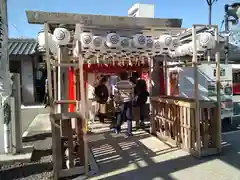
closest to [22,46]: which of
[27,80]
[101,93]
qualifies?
[27,80]

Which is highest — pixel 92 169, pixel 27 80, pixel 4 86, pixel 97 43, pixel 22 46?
pixel 22 46

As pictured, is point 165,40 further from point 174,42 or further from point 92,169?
point 92,169

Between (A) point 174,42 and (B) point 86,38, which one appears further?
(A) point 174,42

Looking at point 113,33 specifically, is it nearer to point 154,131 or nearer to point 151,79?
point 151,79

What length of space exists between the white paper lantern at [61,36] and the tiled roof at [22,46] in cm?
1074

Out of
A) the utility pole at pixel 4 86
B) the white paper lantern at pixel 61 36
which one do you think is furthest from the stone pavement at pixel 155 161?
the white paper lantern at pixel 61 36

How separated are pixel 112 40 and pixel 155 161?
232cm

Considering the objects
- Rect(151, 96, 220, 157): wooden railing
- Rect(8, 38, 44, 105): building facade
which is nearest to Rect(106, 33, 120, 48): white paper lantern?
Rect(151, 96, 220, 157): wooden railing

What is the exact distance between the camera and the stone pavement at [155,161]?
13.2 ft

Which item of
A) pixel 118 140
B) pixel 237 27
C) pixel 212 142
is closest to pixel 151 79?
pixel 118 140

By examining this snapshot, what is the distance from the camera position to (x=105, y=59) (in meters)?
7.17

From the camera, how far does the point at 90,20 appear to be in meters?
4.53

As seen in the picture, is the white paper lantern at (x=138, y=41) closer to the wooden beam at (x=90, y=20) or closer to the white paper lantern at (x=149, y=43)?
the white paper lantern at (x=149, y=43)

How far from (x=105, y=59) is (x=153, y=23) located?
2.54m
